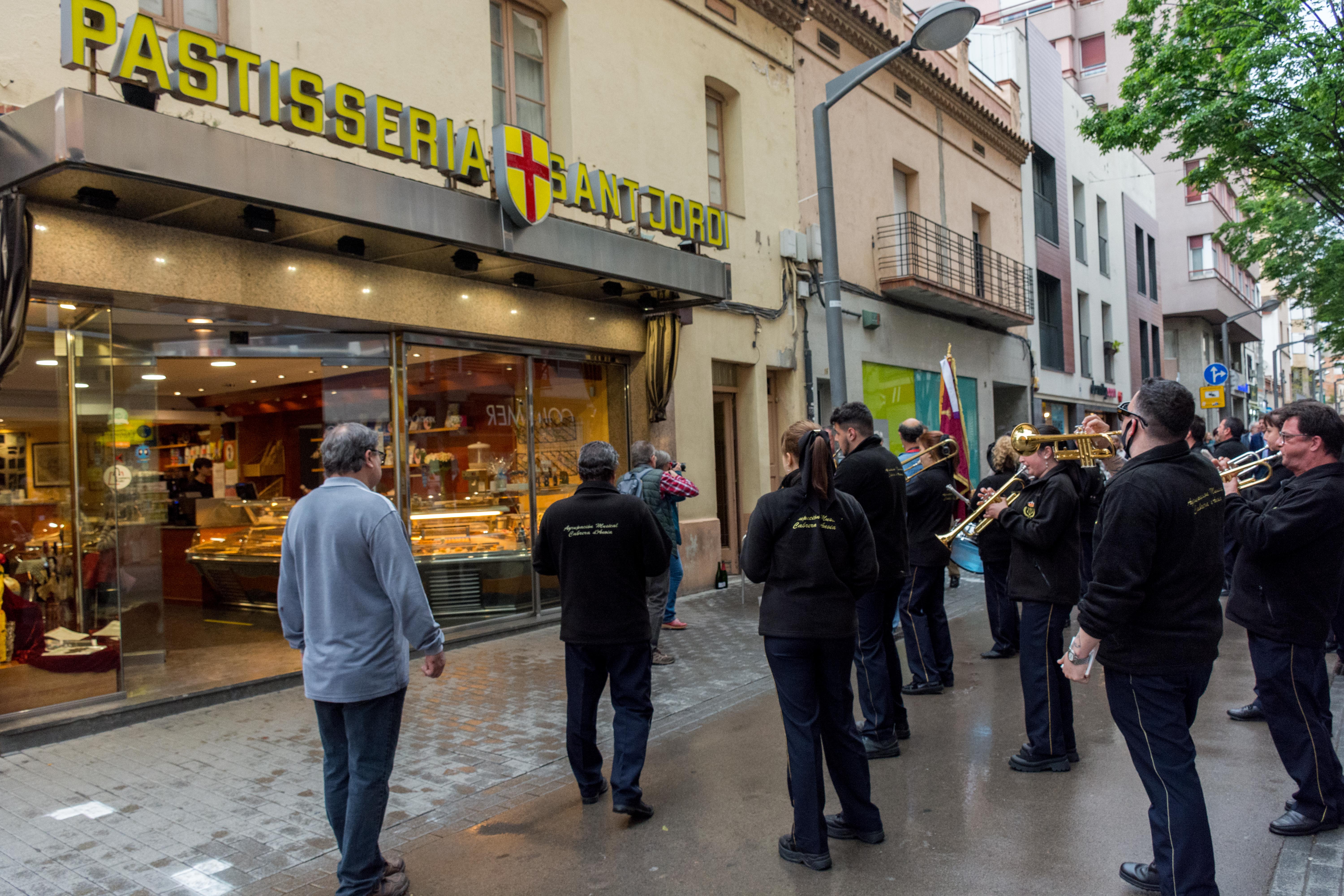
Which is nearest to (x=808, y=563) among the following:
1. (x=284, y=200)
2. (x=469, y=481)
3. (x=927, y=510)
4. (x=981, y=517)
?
(x=981, y=517)

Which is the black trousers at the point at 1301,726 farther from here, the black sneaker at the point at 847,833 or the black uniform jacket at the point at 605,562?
the black uniform jacket at the point at 605,562

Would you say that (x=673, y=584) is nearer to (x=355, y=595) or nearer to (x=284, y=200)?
(x=284, y=200)

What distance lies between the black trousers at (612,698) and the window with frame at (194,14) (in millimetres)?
5621

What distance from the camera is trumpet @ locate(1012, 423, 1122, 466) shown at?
485 cm

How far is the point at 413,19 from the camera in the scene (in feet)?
28.3

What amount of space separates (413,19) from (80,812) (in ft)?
23.1

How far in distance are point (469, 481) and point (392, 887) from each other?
620 cm

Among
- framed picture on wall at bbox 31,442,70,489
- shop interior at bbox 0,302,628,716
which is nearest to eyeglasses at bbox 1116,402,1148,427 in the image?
shop interior at bbox 0,302,628,716

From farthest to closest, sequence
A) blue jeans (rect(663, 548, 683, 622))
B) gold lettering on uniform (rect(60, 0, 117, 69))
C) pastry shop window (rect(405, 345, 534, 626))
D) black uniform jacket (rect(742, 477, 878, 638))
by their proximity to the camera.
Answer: blue jeans (rect(663, 548, 683, 622))
pastry shop window (rect(405, 345, 534, 626))
gold lettering on uniform (rect(60, 0, 117, 69))
black uniform jacket (rect(742, 477, 878, 638))

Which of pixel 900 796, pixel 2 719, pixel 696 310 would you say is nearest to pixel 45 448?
pixel 2 719

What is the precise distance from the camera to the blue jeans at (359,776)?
3738 mm

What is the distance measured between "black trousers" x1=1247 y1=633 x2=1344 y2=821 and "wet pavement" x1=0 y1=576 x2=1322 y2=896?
20 centimetres

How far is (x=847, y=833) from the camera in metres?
4.32

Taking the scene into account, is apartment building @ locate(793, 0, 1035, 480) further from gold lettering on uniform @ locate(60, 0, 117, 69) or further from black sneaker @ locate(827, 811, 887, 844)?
gold lettering on uniform @ locate(60, 0, 117, 69)
